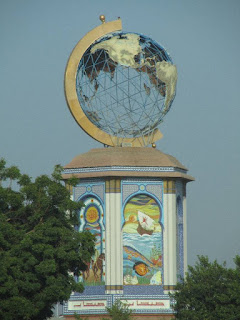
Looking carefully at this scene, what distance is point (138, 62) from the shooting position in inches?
3095

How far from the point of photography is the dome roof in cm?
7600

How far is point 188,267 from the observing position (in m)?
74.0

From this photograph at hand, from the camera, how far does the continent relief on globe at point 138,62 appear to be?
77750mm

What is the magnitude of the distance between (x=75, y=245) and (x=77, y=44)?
1522 cm

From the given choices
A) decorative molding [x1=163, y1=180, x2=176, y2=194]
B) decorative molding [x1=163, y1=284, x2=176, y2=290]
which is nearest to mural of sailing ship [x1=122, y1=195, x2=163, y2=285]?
decorative molding [x1=163, y1=284, x2=176, y2=290]

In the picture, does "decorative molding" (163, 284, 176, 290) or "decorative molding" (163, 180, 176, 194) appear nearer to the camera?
"decorative molding" (163, 284, 176, 290)

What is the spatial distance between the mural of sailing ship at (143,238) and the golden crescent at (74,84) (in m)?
4.22

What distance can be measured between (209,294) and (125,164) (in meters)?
8.85

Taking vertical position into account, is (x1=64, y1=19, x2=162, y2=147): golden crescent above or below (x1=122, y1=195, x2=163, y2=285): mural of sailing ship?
above

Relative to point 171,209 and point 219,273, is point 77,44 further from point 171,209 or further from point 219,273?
point 219,273

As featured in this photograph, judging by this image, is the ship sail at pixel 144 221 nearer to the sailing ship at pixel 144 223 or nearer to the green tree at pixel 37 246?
the sailing ship at pixel 144 223

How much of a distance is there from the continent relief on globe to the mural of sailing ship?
618 centimetres

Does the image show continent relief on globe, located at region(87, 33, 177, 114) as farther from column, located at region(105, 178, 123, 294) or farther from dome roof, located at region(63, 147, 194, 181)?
column, located at region(105, 178, 123, 294)

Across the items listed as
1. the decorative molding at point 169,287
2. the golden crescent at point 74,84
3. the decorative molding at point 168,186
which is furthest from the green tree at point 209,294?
the golden crescent at point 74,84
